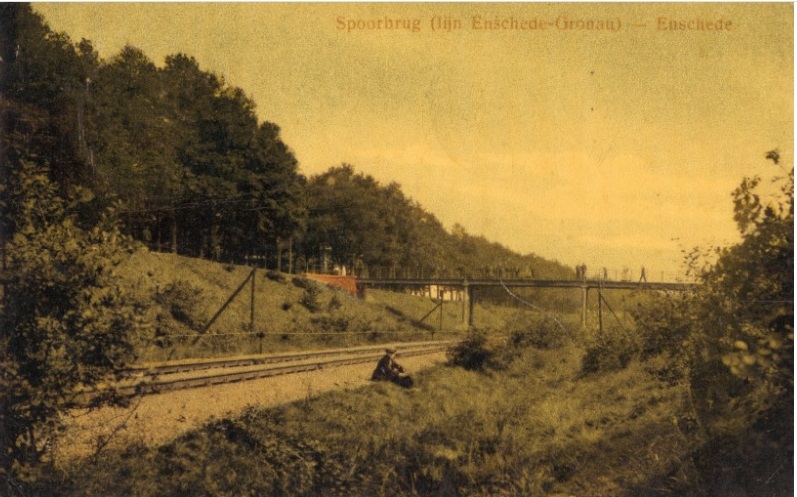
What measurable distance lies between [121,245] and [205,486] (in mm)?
4070

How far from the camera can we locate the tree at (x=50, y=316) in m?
7.19

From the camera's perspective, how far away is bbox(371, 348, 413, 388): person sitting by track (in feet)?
52.3

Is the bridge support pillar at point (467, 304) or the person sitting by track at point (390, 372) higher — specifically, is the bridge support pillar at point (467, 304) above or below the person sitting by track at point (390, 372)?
above

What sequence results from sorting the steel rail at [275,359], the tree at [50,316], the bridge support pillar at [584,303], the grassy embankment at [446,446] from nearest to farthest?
1. the tree at [50,316]
2. the grassy embankment at [446,446]
3. the bridge support pillar at [584,303]
4. the steel rail at [275,359]

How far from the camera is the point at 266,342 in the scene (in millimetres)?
20469

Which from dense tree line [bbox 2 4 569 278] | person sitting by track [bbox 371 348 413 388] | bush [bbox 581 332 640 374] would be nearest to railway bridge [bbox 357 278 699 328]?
dense tree line [bbox 2 4 569 278]

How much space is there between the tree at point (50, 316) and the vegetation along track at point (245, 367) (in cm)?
377

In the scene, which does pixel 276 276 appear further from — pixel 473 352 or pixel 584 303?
pixel 584 303

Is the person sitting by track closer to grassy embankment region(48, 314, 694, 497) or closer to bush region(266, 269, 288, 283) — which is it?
grassy embankment region(48, 314, 694, 497)

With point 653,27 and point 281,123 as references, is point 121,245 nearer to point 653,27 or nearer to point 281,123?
point 281,123

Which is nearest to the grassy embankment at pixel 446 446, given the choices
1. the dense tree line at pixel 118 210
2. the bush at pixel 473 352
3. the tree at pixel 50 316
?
the bush at pixel 473 352

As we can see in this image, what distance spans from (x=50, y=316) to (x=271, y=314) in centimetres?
1511

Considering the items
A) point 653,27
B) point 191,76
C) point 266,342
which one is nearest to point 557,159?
point 653,27

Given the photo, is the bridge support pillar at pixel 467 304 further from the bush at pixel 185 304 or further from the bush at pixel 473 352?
the bush at pixel 185 304
